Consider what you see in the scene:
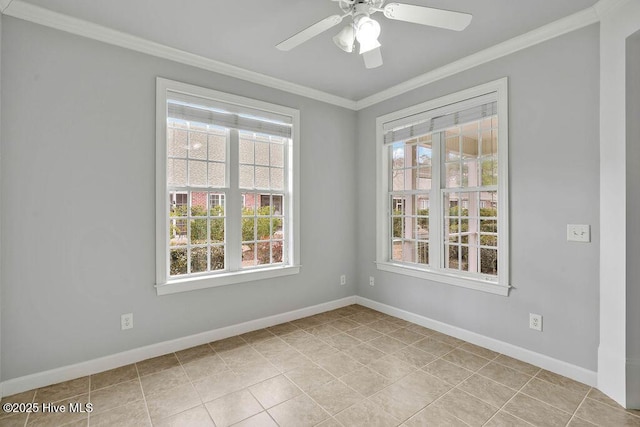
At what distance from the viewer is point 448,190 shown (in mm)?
3371

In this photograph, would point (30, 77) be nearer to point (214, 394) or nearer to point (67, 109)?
point (67, 109)

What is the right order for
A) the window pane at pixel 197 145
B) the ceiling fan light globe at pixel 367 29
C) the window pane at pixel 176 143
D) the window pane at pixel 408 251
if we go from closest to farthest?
the ceiling fan light globe at pixel 367 29
the window pane at pixel 176 143
the window pane at pixel 197 145
the window pane at pixel 408 251

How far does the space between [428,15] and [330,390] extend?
2492 mm

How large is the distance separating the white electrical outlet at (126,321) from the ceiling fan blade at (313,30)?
8.13 ft

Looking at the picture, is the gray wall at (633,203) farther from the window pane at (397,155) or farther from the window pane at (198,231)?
the window pane at (198,231)

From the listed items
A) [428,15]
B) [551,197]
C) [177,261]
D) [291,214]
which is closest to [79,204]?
[177,261]

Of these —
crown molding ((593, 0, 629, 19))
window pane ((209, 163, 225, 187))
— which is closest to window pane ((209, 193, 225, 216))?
window pane ((209, 163, 225, 187))

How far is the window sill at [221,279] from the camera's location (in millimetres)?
2908

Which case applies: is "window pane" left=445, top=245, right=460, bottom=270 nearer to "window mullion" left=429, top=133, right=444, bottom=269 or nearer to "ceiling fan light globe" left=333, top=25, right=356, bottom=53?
"window mullion" left=429, top=133, right=444, bottom=269

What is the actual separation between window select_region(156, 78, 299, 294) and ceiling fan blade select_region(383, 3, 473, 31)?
1984mm

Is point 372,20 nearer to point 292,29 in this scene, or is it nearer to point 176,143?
point 292,29

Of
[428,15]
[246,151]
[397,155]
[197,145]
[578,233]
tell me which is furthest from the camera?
[397,155]

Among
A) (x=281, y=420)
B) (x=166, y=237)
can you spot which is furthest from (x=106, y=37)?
(x=281, y=420)


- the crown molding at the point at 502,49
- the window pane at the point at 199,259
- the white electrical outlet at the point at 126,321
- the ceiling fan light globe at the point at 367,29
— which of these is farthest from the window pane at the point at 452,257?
the white electrical outlet at the point at 126,321
